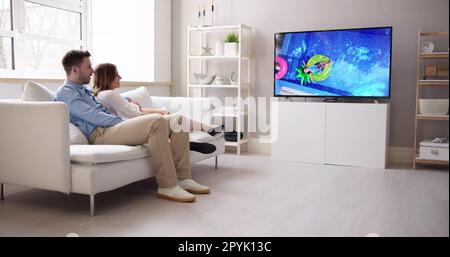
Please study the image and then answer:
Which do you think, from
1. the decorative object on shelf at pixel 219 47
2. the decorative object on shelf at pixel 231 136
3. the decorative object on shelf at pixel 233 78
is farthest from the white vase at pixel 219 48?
the decorative object on shelf at pixel 231 136

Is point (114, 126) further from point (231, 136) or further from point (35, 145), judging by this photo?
point (231, 136)

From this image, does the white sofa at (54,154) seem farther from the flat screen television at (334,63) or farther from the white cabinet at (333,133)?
the flat screen television at (334,63)

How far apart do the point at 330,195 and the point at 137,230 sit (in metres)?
1.38

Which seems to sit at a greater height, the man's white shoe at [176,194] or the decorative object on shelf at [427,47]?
the decorative object on shelf at [427,47]

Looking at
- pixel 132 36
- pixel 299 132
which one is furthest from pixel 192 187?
pixel 132 36

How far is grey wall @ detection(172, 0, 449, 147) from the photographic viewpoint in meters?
4.26

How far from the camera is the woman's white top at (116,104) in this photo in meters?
2.98

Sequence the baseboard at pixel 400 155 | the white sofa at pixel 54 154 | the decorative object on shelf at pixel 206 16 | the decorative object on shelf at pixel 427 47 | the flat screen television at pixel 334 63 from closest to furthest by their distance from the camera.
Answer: the white sofa at pixel 54 154
the decorative object on shelf at pixel 427 47
the flat screen television at pixel 334 63
the baseboard at pixel 400 155
the decorative object on shelf at pixel 206 16

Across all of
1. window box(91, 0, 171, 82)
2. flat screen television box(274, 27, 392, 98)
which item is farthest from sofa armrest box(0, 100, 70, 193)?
flat screen television box(274, 27, 392, 98)

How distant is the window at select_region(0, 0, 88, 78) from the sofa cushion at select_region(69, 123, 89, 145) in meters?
1.25

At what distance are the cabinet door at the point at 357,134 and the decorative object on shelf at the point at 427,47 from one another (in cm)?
60

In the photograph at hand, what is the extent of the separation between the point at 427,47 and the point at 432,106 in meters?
0.55

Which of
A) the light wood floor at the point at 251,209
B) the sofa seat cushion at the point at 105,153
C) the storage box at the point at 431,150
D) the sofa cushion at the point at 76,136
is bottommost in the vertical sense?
the light wood floor at the point at 251,209

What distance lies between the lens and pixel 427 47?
4.05 metres
